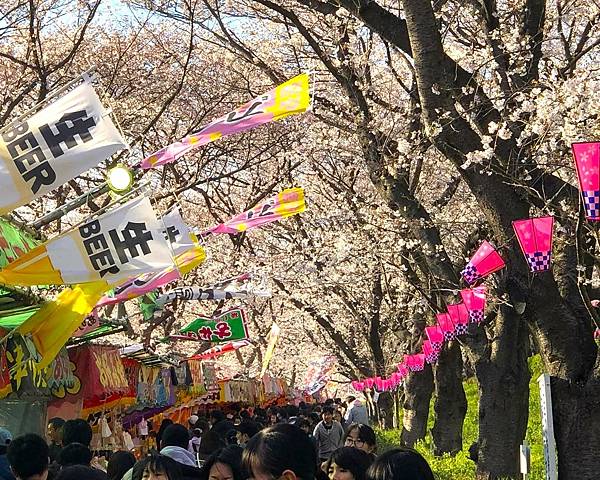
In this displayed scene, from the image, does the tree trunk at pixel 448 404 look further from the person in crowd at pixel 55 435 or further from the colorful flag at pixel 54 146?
the colorful flag at pixel 54 146

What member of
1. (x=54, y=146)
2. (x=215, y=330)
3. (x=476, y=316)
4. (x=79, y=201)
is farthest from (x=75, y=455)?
(x=215, y=330)

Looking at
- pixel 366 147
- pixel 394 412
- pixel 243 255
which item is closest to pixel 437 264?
pixel 366 147

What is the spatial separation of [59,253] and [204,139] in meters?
2.03

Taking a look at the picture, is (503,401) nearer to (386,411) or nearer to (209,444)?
(209,444)

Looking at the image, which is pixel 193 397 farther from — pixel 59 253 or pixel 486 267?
pixel 59 253

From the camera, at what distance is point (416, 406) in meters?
22.9

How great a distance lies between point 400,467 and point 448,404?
1609cm

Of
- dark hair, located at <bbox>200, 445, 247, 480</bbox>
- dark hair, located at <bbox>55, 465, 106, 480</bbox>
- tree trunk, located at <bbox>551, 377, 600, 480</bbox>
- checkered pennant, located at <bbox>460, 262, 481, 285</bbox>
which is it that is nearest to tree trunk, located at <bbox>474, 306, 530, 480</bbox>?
checkered pennant, located at <bbox>460, 262, 481, 285</bbox>

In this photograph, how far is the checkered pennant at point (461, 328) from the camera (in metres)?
14.0

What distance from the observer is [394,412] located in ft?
112

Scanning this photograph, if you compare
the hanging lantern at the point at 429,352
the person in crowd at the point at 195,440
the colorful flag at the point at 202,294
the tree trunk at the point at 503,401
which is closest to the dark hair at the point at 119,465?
the person in crowd at the point at 195,440

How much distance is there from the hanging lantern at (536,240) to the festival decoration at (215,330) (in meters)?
12.1

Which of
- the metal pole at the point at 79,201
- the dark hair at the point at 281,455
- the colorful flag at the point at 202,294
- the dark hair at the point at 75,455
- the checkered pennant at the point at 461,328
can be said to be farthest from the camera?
the colorful flag at the point at 202,294

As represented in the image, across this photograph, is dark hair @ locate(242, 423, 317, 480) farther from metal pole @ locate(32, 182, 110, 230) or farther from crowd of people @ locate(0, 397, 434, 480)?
metal pole @ locate(32, 182, 110, 230)
